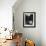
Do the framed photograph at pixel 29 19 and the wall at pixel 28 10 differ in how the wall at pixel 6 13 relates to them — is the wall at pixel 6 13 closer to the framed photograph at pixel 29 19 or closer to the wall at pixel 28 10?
the wall at pixel 28 10

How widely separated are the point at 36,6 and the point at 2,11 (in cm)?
164

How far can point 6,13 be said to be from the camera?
14.2 ft

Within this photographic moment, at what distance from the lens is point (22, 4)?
521 centimetres

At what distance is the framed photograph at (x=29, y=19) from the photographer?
515 centimetres

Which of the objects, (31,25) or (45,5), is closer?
(45,5)

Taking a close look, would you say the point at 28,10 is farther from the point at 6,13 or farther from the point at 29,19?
the point at 6,13

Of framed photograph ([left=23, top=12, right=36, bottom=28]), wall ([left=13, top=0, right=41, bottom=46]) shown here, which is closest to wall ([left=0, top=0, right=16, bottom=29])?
wall ([left=13, top=0, right=41, bottom=46])

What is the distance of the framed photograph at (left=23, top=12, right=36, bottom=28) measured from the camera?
5.15 meters

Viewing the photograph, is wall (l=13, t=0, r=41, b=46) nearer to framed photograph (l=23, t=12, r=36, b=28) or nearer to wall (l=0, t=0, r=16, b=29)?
framed photograph (l=23, t=12, r=36, b=28)

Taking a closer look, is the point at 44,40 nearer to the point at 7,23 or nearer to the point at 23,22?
the point at 23,22

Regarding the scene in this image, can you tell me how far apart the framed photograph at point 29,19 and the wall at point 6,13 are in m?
0.99

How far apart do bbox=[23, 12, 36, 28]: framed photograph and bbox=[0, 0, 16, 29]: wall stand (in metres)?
0.99

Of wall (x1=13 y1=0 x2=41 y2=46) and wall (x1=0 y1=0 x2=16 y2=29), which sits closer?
wall (x1=0 y1=0 x2=16 y2=29)

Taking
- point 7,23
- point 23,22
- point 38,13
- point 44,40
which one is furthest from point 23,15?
point 44,40
